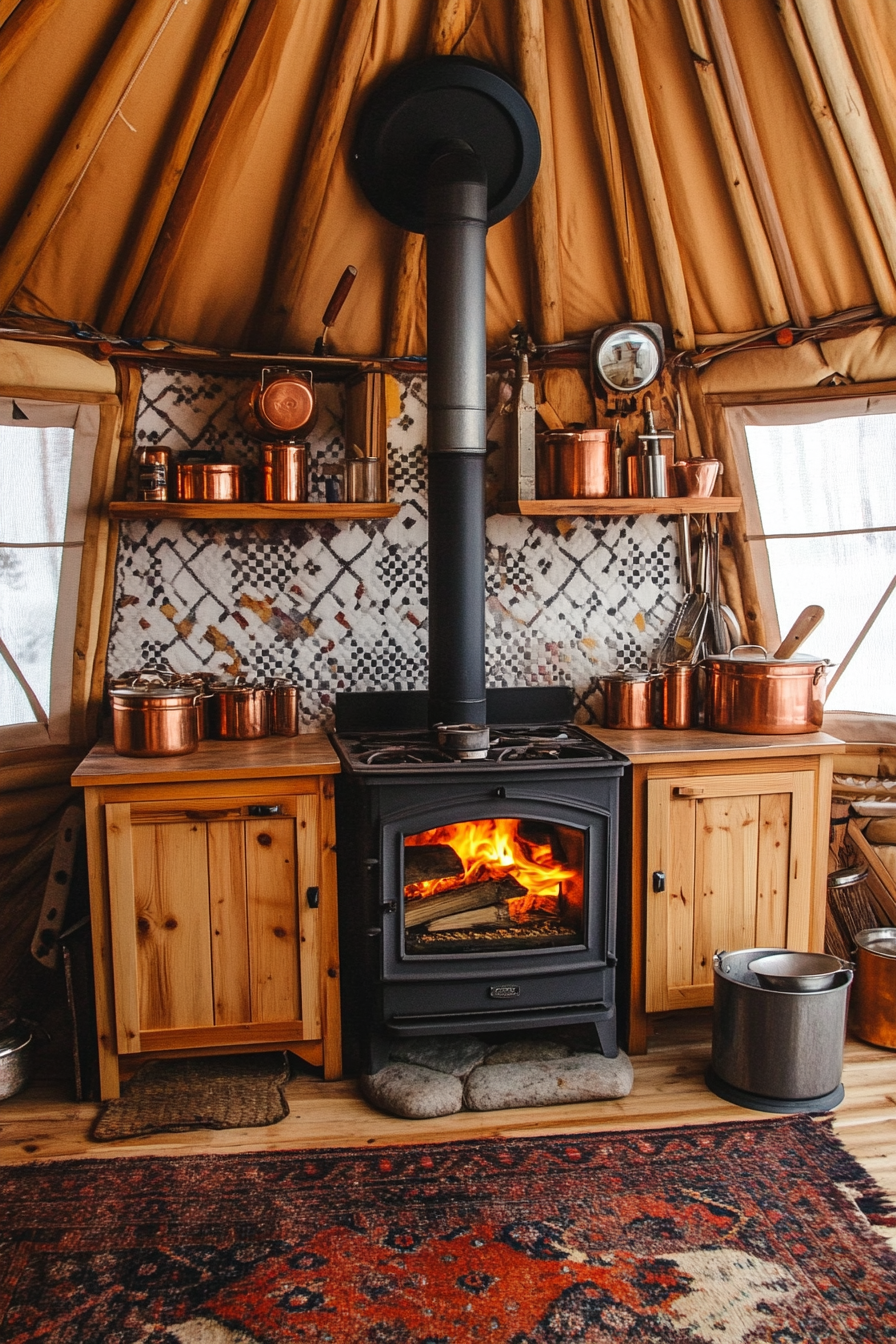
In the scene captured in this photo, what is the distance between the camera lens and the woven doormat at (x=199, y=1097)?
2887 mm

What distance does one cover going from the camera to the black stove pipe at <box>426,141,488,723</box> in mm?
3170

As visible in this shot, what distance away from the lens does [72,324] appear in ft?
11.4

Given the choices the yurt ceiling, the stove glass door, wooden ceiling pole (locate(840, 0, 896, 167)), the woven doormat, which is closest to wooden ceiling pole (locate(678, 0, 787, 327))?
the yurt ceiling

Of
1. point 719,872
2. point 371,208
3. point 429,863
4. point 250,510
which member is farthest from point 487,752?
point 371,208

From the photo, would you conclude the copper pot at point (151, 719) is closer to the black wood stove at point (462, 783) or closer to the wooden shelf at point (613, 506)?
the black wood stove at point (462, 783)

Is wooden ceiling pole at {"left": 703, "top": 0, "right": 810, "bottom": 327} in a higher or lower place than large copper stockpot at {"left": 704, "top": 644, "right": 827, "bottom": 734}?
higher

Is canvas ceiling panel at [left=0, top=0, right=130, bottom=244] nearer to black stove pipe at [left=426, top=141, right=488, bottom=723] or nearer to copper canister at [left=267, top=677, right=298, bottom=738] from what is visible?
black stove pipe at [left=426, top=141, right=488, bottom=723]

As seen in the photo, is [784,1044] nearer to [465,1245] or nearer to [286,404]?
[465,1245]

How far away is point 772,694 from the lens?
3447 mm

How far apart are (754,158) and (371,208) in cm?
127

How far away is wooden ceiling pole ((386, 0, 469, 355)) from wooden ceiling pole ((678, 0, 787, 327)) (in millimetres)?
679

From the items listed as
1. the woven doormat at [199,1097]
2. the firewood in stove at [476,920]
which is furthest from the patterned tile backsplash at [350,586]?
the woven doormat at [199,1097]

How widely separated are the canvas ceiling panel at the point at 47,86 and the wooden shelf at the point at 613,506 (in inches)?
70.6

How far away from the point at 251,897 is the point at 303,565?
126cm
